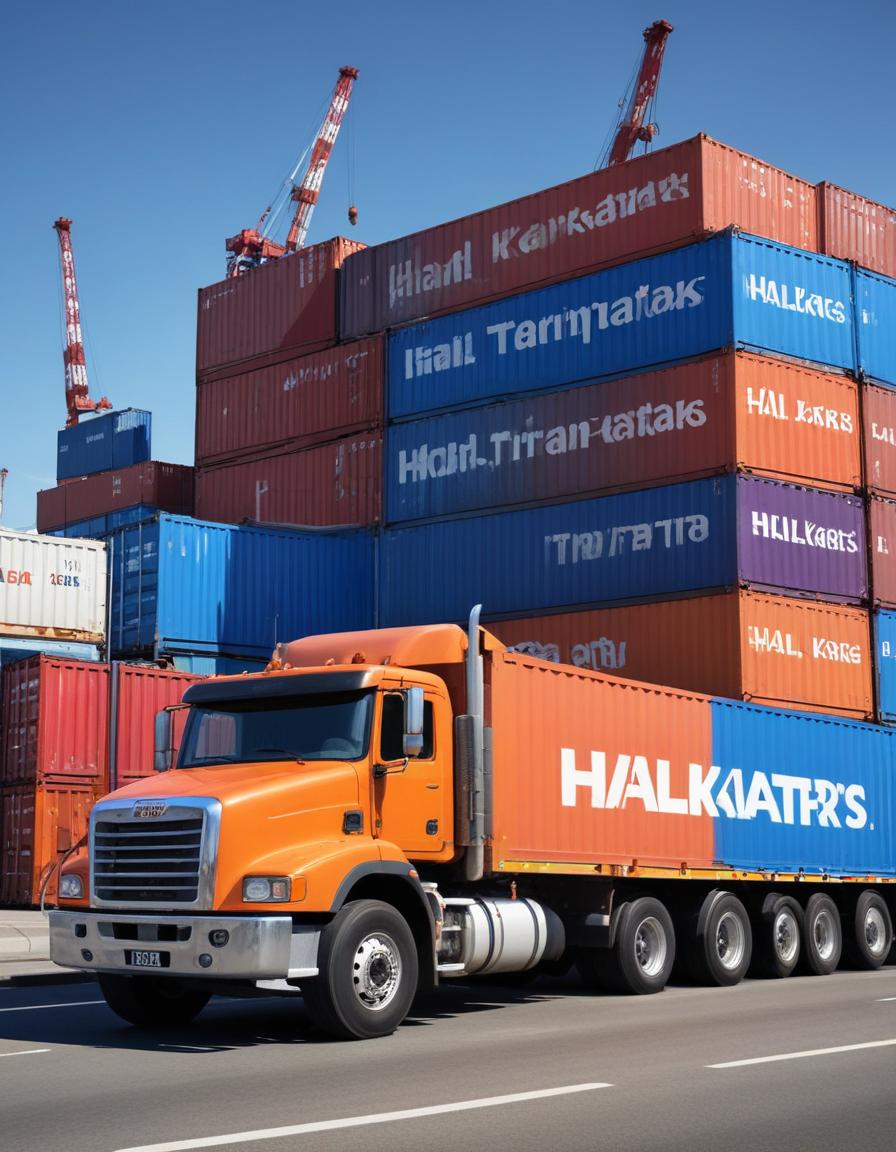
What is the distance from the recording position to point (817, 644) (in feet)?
94.4

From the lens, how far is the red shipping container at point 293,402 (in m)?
36.8

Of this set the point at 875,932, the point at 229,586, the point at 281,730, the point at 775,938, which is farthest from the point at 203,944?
the point at 229,586

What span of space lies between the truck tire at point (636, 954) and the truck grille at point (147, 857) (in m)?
5.89

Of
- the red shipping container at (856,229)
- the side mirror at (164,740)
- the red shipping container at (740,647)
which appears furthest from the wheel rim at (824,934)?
the red shipping container at (856,229)

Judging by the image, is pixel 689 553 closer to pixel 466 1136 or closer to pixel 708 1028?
pixel 708 1028

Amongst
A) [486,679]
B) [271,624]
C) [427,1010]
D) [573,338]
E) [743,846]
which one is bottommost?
[427,1010]

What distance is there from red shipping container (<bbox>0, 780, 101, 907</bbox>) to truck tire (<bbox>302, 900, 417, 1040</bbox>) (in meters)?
13.2

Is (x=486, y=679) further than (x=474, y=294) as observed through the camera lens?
No

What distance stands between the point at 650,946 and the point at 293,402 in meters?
24.8

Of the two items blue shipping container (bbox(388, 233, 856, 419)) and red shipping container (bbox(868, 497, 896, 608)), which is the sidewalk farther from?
red shipping container (bbox(868, 497, 896, 608))

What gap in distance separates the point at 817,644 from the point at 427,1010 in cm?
1638

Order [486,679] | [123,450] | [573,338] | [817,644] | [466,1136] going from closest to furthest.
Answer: [466,1136] → [486,679] → [817,644] → [573,338] → [123,450]

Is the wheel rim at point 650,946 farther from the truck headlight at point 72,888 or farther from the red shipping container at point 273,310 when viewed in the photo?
the red shipping container at point 273,310

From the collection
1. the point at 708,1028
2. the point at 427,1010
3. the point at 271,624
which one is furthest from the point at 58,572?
the point at 708,1028
